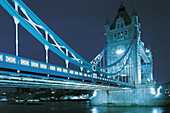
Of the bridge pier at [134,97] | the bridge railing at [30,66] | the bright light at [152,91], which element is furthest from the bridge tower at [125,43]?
the bridge railing at [30,66]

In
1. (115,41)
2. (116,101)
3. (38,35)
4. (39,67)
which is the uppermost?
(115,41)

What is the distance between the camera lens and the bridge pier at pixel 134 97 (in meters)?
47.0

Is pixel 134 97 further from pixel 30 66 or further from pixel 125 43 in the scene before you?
pixel 30 66

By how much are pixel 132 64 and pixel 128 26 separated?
10.5 metres

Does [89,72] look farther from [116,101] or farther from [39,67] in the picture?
[116,101]

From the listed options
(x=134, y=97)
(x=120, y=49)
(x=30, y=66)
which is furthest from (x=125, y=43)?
(x=30, y=66)

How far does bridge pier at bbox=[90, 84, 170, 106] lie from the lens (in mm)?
47000

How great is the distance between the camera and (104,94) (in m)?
53.5

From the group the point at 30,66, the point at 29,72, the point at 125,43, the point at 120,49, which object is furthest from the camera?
the point at 120,49

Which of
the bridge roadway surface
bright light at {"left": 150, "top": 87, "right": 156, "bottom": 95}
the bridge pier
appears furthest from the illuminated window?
the bridge roadway surface

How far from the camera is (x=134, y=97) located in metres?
49.8

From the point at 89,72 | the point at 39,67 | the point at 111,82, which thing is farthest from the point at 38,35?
the point at 111,82

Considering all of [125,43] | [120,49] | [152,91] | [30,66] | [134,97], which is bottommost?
[134,97]

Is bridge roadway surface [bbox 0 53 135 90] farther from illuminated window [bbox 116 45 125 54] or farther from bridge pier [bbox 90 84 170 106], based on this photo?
illuminated window [bbox 116 45 125 54]
